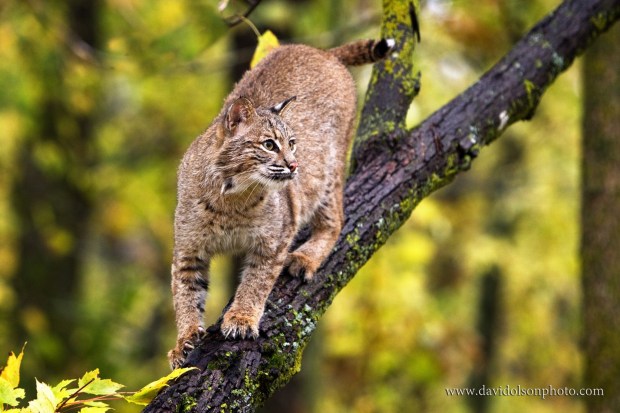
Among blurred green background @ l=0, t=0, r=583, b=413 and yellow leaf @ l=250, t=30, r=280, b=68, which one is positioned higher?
blurred green background @ l=0, t=0, r=583, b=413

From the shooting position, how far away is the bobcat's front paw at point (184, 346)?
12.9ft

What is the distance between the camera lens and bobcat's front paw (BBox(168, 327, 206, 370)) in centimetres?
392

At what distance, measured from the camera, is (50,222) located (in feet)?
36.0

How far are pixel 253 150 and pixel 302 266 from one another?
59 cm

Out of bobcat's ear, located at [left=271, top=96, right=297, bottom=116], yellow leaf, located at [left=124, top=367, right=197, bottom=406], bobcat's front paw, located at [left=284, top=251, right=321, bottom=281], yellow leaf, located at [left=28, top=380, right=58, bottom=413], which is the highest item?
bobcat's ear, located at [left=271, top=96, right=297, bottom=116]

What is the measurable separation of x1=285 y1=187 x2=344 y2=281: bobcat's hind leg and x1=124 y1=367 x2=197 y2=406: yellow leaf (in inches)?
40.5

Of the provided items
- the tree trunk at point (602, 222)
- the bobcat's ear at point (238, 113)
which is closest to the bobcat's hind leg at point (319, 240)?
the bobcat's ear at point (238, 113)

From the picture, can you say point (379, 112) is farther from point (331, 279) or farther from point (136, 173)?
point (136, 173)

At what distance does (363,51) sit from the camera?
17.0 ft

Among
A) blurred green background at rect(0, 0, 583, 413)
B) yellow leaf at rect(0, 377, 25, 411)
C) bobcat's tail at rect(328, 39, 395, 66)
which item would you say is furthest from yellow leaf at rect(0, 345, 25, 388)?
blurred green background at rect(0, 0, 583, 413)

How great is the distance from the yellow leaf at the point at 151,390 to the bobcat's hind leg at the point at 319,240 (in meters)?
1.03

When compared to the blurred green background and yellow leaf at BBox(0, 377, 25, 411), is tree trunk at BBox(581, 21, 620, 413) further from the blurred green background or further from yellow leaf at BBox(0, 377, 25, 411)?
yellow leaf at BBox(0, 377, 25, 411)

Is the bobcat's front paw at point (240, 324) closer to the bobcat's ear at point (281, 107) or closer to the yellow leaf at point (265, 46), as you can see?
the bobcat's ear at point (281, 107)

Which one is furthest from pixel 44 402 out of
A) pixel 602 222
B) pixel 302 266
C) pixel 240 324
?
pixel 602 222
